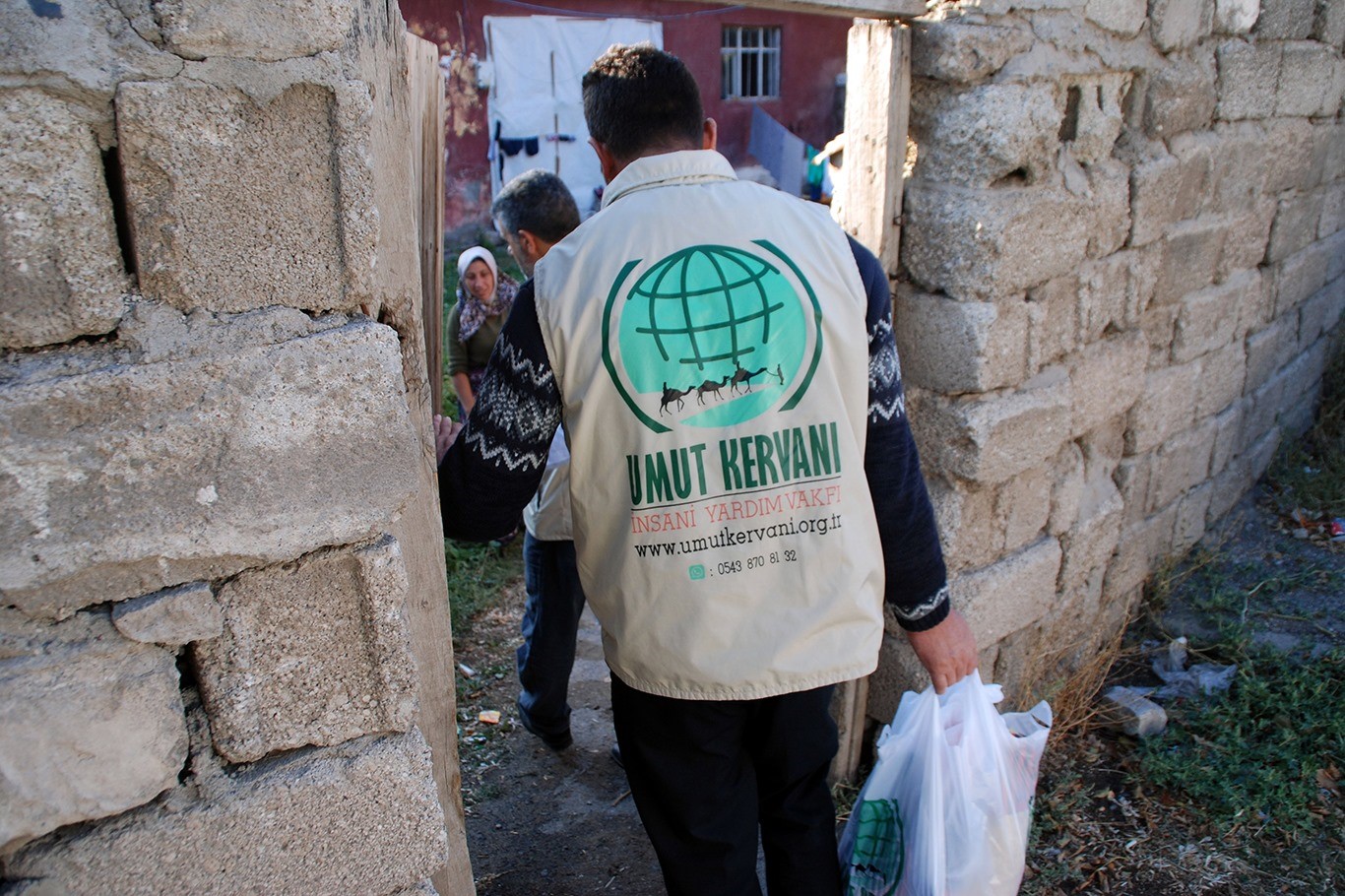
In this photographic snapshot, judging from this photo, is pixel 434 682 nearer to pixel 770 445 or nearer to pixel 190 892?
pixel 190 892

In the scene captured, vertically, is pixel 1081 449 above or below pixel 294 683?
below

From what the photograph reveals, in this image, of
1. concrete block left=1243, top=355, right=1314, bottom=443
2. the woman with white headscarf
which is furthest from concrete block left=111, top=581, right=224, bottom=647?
concrete block left=1243, top=355, right=1314, bottom=443

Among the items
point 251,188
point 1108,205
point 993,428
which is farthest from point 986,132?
point 251,188

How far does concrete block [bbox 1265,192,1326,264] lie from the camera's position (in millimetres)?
3936

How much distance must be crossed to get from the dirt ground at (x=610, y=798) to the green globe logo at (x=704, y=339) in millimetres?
1613

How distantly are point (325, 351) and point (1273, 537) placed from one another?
4274 millimetres

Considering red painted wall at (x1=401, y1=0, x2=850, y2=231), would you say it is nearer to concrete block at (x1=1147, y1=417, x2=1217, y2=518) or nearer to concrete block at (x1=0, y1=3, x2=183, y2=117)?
concrete block at (x1=1147, y1=417, x2=1217, y2=518)

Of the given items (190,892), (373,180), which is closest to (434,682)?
(190,892)

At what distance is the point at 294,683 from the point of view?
1368 mm

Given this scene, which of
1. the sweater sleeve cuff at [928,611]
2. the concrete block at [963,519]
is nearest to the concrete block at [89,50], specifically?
Result: the sweater sleeve cuff at [928,611]

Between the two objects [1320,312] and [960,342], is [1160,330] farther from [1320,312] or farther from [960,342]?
[1320,312]

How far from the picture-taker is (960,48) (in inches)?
93.0

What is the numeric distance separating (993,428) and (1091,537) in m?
0.91

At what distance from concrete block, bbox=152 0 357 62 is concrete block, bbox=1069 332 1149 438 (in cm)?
232
